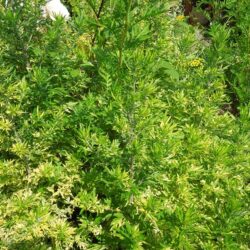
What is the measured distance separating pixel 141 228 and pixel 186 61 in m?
1.27

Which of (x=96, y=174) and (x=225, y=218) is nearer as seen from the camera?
(x=225, y=218)

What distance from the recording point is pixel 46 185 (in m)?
2.54

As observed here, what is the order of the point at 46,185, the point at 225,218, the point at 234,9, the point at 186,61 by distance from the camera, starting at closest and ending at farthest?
the point at 225,218 → the point at 46,185 → the point at 186,61 → the point at 234,9

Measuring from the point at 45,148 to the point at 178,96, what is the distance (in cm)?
95

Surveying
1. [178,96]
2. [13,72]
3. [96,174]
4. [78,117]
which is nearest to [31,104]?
[13,72]

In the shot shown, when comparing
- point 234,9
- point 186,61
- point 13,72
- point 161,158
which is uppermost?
point 234,9

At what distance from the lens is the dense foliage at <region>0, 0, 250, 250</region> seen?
84.7 inches

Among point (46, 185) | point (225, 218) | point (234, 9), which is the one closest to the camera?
point (225, 218)

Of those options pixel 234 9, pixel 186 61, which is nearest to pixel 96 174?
pixel 186 61

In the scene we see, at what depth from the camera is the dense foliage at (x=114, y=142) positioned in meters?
2.15

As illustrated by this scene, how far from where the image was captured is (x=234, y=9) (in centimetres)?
414

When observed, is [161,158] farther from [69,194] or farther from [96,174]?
[69,194]

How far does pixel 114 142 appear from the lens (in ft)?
7.34

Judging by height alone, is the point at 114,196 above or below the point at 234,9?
below
